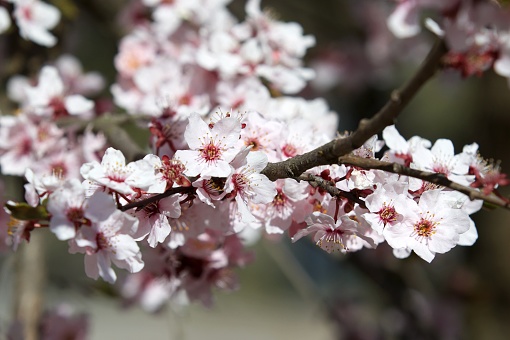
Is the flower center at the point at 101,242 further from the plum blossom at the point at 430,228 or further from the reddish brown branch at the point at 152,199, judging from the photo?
the plum blossom at the point at 430,228

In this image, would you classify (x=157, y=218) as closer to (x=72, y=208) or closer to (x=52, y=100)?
(x=72, y=208)

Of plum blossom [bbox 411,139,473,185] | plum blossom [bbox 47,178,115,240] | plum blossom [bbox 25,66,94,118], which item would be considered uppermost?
plum blossom [bbox 411,139,473,185]

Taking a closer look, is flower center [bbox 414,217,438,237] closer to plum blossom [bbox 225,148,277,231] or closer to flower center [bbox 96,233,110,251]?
plum blossom [bbox 225,148,277,231]

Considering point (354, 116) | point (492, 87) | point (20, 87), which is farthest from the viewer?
point (354, 116)

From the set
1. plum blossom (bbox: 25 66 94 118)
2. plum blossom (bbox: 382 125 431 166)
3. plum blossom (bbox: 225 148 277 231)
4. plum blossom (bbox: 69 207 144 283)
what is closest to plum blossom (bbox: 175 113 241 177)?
plum blossom (bbox: 225 148 277 231)

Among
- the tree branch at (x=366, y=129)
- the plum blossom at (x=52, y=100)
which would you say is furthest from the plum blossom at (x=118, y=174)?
the plum blossom at (x=52, y=100)

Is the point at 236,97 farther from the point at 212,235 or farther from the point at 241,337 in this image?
the point at 241,337

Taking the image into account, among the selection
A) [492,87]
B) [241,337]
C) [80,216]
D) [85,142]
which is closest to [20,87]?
[85,142]
